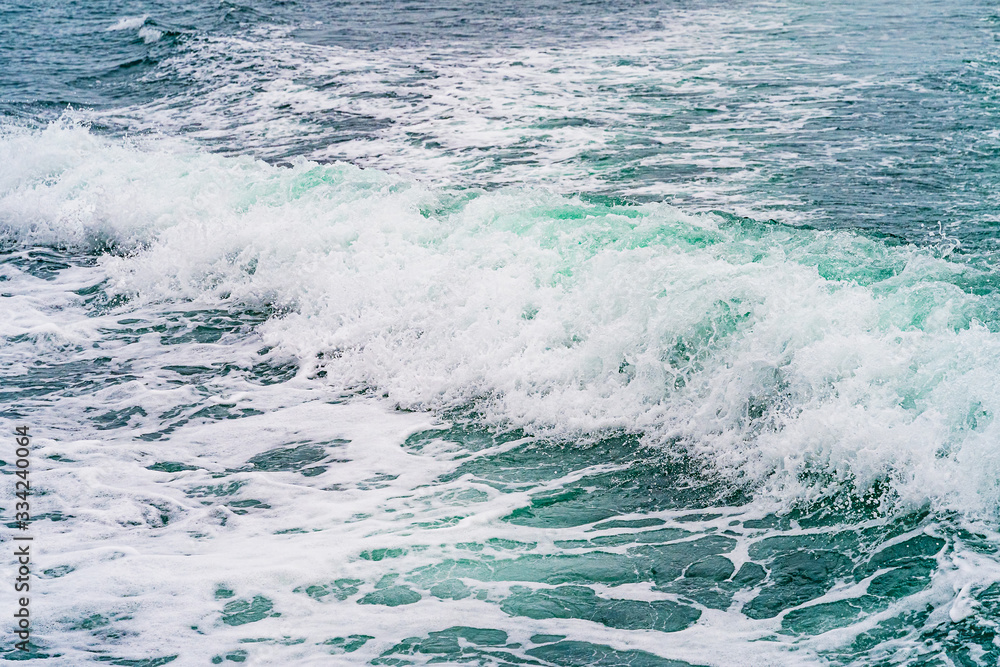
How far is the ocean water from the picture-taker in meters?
5.39

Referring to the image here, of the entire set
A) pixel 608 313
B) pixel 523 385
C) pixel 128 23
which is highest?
pixel 128 23

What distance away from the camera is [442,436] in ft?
24.6

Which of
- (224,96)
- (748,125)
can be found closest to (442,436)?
(748,125)

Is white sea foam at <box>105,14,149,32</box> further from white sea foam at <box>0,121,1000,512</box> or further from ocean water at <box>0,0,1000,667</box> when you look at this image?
white sea foam at <box>0,121,1000,512</box>

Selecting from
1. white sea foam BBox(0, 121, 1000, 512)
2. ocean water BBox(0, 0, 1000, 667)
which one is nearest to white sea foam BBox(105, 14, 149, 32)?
ocean water BBox(0, 0, 1000, 667)

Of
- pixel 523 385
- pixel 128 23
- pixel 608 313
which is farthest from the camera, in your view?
pixel 128 23

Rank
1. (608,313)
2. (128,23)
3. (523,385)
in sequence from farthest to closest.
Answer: (128,23)
(608,313)
(523,385)

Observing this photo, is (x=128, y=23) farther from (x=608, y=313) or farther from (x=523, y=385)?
(x=523, y=385)

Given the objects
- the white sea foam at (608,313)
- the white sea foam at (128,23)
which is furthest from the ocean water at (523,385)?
the white sea foam at (128,23)

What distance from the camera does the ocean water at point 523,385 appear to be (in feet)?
17.7

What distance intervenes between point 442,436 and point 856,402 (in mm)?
3278

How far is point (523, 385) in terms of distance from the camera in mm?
7914

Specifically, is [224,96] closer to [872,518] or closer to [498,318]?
[498,318]

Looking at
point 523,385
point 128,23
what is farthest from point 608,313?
point 128,23
